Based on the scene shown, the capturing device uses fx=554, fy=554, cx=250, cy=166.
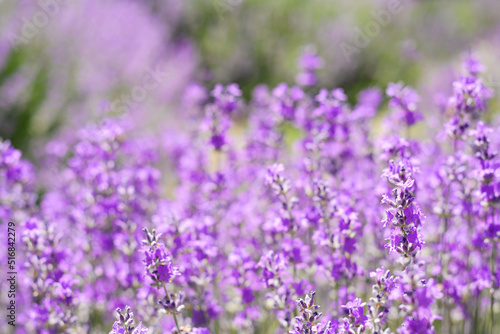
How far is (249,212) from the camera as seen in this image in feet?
12.5

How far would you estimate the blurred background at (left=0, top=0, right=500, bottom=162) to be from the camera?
6805 millimetres

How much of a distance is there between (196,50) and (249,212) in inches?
288

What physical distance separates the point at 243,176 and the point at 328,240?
1911mm

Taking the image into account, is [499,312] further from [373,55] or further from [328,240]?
[373,55]

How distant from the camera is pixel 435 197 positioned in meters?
3.31

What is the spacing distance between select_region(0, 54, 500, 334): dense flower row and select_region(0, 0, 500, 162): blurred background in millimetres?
677

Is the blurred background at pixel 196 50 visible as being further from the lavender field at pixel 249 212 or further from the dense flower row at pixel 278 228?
the dense flower row at pixel 278 228

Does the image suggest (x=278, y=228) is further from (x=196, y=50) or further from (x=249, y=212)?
(x=196, y=50)

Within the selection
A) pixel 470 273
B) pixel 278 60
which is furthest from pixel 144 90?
pixel 470 273

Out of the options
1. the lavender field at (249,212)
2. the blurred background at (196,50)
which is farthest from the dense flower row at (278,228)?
the blurred background at (196,50)

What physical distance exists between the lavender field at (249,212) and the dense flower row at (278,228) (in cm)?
1

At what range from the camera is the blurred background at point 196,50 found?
22.3ft

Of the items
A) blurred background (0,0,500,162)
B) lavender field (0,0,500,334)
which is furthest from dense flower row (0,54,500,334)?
blurred background (0,0,500,162)

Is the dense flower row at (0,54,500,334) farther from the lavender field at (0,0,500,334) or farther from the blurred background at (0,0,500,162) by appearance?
the blurred background at (0,0,500,162)
